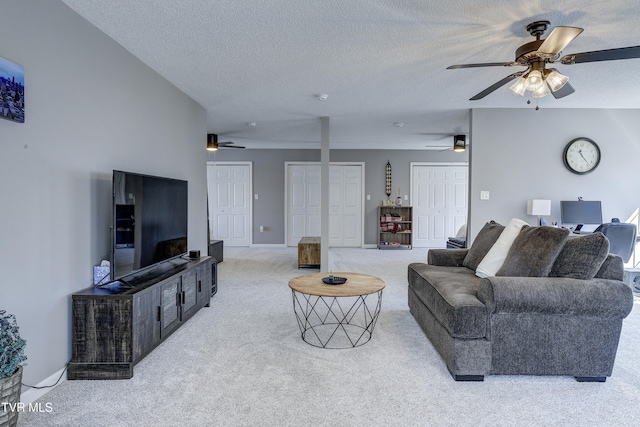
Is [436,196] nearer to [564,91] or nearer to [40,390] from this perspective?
[564,91]

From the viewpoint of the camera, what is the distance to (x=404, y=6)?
2.25 metres

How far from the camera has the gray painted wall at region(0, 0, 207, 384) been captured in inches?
75.0

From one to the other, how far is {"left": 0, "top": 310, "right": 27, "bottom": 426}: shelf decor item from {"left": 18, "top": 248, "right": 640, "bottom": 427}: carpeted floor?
34 centimetres

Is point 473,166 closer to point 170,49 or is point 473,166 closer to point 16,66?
point 170,49

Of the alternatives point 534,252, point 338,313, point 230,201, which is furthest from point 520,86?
point 230,201

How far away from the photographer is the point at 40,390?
2072 mm

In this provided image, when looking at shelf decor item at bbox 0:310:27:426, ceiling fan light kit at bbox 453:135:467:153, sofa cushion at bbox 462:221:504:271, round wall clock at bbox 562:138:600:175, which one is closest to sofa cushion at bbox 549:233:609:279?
sofa cushion at bbox 462:221:504:271

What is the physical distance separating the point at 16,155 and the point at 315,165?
6.97 metres

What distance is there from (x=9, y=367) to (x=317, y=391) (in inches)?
Result: 59.0

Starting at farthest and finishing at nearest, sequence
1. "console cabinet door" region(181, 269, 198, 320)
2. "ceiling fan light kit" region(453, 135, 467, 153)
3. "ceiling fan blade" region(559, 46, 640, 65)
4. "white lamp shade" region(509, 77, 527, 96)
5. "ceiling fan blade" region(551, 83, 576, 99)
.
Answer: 1. "ceiling fan light kit" region(453, 135, 467, 153)
2. "console cabinet door" region(181, 269, 198, 320)
3. "ceiling fan blade" region(551, 83, 576, 99)
4. "white lamp shade" region(509, 77, 527, 96)
5. "ceiling fan blade" region(559, 46, 640, 65)

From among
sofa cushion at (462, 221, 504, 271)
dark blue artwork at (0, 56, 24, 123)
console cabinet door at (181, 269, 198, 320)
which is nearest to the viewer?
dark blue artwork at (0, 56, 24, 123)

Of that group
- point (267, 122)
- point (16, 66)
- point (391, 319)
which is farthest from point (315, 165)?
point (16, 66)

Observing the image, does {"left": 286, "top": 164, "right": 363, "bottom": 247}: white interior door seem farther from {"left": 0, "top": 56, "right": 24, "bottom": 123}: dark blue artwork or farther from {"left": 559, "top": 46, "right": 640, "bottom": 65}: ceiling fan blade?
{"left": 0, "top": 56, "right": 24, "bottom": 123}: dark blue artwork

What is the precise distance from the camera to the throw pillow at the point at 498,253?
2881 millimetres
